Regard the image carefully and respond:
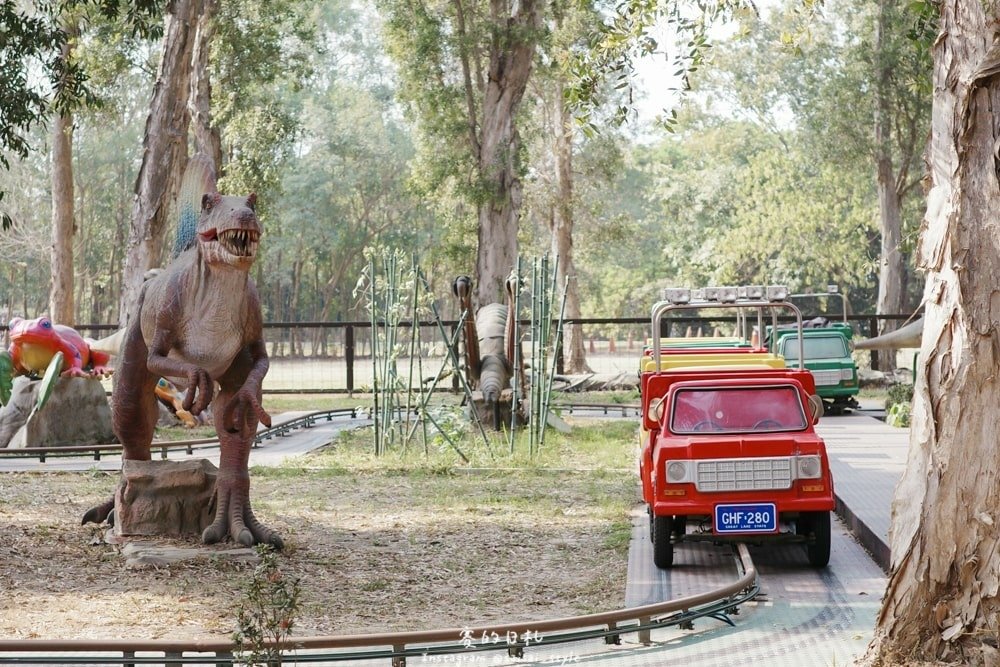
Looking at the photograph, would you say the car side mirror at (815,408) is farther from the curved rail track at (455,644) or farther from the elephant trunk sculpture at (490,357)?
the elephant trunk sculpture at (490,357)

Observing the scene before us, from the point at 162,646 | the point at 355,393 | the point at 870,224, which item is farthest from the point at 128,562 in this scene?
the point at 870,224

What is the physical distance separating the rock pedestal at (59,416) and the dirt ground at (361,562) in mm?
3708

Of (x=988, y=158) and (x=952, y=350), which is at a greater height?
(x=988, y=158)

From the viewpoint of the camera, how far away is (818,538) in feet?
30.6

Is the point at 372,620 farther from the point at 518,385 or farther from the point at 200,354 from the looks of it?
the point at 518,385

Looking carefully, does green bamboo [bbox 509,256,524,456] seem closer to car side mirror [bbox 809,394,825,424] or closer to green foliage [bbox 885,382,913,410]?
car side mirror [bbox 809,394,825,424]

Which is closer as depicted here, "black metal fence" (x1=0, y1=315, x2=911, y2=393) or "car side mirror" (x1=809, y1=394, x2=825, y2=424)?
"car side mirror" (x1=809, y1=394, x2=825, y2=424)

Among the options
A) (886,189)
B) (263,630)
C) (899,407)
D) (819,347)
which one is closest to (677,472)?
(263,630)

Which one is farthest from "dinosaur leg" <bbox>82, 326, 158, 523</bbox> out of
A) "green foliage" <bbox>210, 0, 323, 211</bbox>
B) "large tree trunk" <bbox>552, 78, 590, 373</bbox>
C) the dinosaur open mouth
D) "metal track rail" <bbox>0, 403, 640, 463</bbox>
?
"large tree trunk" <bbox>552, 78, 590, 373</bbox>

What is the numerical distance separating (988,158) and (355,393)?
2464 centimetres

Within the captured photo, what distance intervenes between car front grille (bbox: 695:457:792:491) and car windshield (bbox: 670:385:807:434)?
1.31ft

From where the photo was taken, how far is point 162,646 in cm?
613

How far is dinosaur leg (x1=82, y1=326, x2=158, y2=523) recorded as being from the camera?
33.3 ft

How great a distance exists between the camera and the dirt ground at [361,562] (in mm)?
7836
